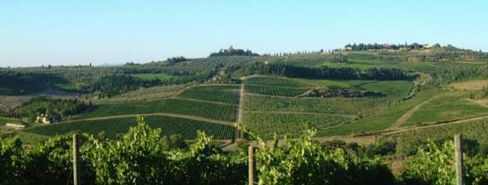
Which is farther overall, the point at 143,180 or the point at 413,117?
the point at 413,117

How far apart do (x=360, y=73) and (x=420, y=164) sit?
12982 cm

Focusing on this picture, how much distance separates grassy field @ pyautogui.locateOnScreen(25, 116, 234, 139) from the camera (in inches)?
3073

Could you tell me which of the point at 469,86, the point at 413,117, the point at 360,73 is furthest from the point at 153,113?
the point at 360,73

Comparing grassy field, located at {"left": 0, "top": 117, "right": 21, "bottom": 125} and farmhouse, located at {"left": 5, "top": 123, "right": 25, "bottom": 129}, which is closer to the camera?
farmhouse, located at {"left": 5, "top": 123, "right": 25, "bottom": 129}

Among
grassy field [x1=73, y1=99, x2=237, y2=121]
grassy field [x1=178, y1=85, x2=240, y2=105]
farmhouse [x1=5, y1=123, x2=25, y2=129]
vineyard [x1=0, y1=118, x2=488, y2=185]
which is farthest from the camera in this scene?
grassy field [x1=178, y1=85, x2=240, y2=105]

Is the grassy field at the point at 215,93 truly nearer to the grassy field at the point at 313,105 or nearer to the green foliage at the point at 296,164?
the grassy field at the point at 313,105

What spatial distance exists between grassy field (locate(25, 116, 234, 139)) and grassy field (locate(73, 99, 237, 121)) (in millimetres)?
6243

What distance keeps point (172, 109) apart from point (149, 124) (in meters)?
15.9

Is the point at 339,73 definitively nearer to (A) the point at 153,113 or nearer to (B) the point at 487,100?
(B) the point at 487,100

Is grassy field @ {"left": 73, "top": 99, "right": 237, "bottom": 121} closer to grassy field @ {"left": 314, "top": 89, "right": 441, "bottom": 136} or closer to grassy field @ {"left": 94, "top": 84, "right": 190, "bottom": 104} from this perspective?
grassy field @ {"left": 94, "top": 84, "right": 190, "bottom": 104}

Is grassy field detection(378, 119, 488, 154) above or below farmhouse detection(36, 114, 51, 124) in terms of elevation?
above

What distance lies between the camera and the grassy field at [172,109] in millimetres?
91606

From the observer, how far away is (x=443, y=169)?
14.9 m

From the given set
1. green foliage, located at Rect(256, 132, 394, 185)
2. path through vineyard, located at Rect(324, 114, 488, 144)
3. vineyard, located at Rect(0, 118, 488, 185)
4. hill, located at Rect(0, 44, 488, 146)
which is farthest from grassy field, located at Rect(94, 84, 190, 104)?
green foliage, located at Rect(256, 132, 394, 185)
